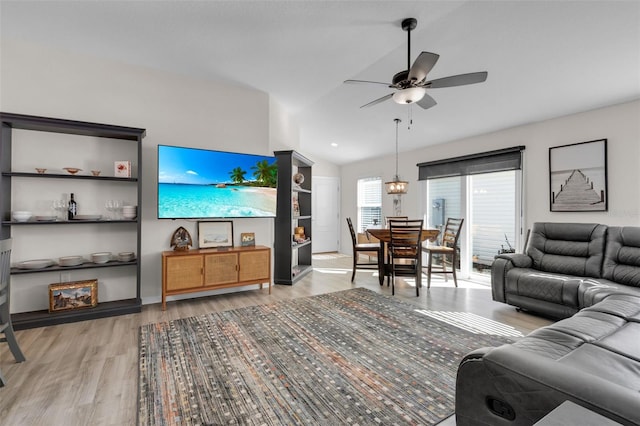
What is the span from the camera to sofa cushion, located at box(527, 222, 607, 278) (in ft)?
10.2

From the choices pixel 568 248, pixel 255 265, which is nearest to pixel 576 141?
pixel 568 248

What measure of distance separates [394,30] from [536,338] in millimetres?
2833

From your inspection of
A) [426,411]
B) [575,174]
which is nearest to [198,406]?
[426,411]

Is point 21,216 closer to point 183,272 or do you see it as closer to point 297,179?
point 183,272

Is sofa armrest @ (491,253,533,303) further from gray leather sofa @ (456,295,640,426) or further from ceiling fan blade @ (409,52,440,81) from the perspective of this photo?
ceiling fan blade @ (409,52,440,81)

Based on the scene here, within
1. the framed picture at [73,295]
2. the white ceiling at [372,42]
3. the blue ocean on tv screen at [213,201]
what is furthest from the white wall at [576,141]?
the framed picture at [73,295]

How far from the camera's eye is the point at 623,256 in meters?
2.91

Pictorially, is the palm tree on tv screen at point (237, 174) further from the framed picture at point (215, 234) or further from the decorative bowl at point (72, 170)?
the decorative bowl at point (72, 170)

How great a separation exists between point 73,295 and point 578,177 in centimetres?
586

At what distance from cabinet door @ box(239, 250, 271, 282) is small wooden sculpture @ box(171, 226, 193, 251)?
678 millimetres

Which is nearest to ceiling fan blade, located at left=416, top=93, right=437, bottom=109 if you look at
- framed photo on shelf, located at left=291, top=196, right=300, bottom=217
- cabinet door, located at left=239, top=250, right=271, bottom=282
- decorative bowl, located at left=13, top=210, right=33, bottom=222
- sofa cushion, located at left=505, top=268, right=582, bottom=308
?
sofa cushion, located at left=505, top=268, right=582, bottom=308

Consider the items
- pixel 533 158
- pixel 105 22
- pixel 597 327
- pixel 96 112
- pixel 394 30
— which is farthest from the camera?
pixel 533 158

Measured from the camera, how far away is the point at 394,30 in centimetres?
293

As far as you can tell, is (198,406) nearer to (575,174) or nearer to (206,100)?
(206,100)
